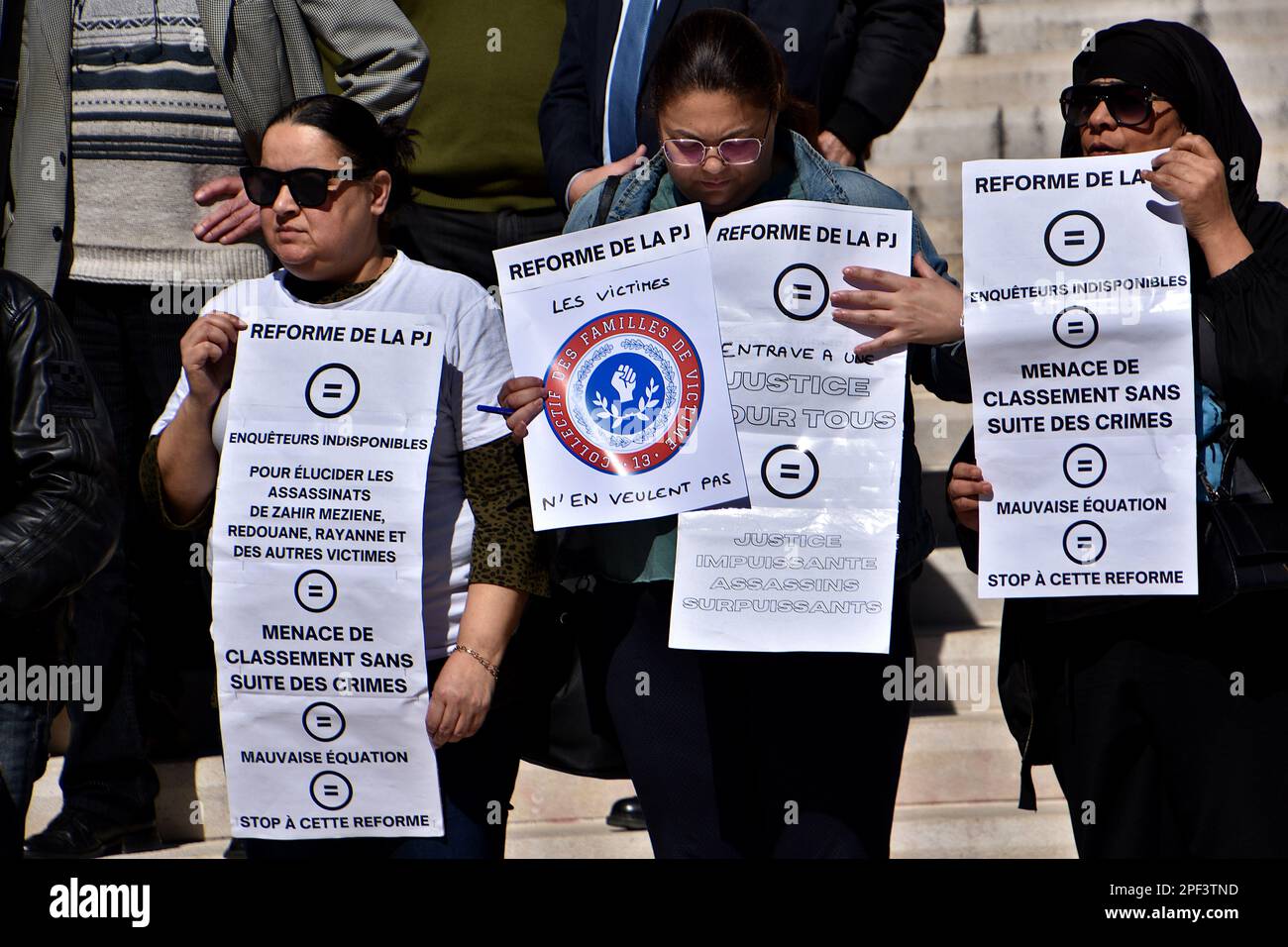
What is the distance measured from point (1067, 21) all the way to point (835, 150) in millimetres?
4926

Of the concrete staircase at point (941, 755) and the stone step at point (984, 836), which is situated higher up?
the concrete staircase at point (941, 755)

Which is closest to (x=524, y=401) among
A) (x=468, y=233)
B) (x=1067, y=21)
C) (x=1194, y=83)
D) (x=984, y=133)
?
(x=1194, y=83)

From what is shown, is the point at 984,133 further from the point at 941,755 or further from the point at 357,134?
the point at 357,134

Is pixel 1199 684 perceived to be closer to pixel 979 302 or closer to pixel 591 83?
pixel 979 302

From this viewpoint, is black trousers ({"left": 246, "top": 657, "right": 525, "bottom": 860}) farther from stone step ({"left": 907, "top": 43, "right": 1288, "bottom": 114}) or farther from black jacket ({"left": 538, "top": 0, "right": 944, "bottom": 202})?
stone step ({"left": 907, "top": 43, "right": 1288, "bottom": 114})

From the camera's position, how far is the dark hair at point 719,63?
2984mm

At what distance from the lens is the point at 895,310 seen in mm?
→ 2965

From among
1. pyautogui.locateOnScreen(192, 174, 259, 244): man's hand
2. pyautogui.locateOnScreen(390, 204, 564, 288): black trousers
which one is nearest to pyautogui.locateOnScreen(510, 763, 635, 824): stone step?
→ pyautogui.locateOnScreen(390, 204, 564, 288): black trousers

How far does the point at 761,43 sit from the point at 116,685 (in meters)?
2.43

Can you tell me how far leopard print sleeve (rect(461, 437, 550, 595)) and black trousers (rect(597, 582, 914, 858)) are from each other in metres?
0.16

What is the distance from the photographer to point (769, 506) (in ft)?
9.88

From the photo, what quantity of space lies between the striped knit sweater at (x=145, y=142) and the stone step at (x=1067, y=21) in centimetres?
481

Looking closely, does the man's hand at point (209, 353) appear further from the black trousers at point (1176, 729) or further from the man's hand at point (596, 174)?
the black trousers at point (1176, 729)

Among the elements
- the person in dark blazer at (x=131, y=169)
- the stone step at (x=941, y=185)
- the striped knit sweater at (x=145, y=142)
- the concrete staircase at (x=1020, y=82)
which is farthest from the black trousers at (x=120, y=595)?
the concrete staircase at (x=1020, y=82)
